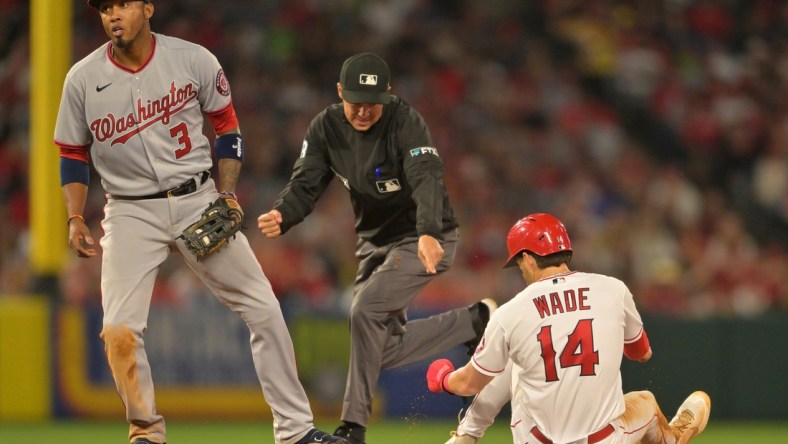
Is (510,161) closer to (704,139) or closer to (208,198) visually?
(704,139)

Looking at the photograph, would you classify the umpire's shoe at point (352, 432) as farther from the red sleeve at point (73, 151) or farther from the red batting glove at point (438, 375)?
the red sleeve at point (73, 151)

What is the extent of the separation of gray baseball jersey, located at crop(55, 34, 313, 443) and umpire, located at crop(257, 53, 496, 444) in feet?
1.57

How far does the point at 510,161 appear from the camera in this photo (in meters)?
14.3

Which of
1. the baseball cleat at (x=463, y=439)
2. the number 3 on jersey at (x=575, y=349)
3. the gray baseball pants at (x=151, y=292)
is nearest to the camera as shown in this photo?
the number 3 on jersey at (x=575, y=349)

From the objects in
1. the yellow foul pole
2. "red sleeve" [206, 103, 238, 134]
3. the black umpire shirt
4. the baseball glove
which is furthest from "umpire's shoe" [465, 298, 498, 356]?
the yellow foul pole

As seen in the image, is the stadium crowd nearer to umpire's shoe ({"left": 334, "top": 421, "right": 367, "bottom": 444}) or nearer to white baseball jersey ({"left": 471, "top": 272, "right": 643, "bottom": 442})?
umpire's shoe ({"left": 334, "top": 421, "right": 367, "bottom": 444})

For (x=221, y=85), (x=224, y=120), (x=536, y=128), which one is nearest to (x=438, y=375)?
(x=224, y=120)

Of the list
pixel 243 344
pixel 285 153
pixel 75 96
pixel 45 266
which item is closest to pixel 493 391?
pixel 75 96

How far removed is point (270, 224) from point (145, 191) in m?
0.73

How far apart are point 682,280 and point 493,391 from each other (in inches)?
263

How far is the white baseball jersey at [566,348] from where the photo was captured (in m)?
5.92

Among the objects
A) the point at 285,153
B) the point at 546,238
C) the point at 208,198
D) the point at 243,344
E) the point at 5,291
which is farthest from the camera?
the point at 285,153

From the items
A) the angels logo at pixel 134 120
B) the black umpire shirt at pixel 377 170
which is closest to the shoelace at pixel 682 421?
the black umpire shirt at pixel 377 170

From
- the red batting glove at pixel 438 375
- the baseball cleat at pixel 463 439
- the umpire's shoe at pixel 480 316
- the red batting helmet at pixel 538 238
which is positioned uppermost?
the red batting helmet at pixel 538 238
